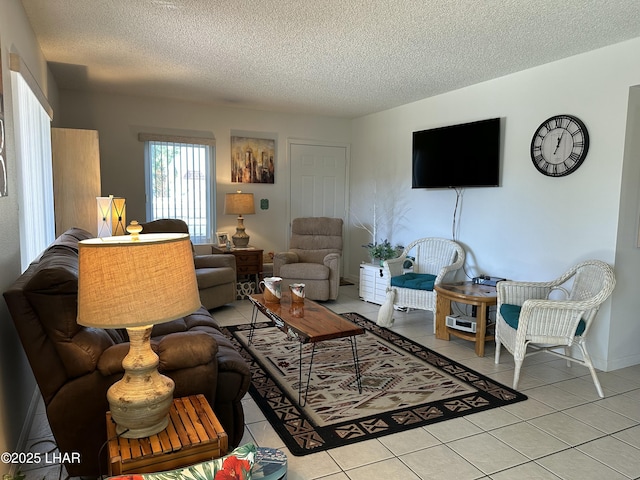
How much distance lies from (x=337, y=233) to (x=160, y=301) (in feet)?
14.4

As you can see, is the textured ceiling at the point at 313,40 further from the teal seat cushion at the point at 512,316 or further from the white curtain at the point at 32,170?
the teal seat cushion at the point at 512,316

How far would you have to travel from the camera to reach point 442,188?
191 inches

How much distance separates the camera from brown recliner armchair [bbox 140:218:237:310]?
4.59m

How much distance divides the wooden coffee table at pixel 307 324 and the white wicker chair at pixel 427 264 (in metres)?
1.39

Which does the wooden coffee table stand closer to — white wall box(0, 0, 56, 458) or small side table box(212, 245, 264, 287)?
white wall box(0, 0, 56, 458)

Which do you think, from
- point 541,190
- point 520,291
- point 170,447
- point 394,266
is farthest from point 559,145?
point 170,447

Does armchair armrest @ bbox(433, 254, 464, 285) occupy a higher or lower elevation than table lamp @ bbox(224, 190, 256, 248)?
lower

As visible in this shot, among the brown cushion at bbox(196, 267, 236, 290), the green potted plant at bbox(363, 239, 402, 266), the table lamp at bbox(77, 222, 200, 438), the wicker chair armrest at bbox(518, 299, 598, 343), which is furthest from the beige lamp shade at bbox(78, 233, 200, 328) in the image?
the green potted plant at bbox(363, 239, 402, 266)

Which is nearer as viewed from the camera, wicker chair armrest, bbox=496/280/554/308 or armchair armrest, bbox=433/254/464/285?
wicker chair armrest, bbox=496/280/554/308

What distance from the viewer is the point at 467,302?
12.1ft

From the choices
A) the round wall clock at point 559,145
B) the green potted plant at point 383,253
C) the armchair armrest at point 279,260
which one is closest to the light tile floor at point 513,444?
the round wall clock at point 559,145

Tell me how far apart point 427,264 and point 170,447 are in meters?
3.93

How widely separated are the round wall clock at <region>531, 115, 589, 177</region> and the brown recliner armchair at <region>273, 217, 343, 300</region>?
2.45m

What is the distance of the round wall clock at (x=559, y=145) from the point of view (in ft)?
11.3
